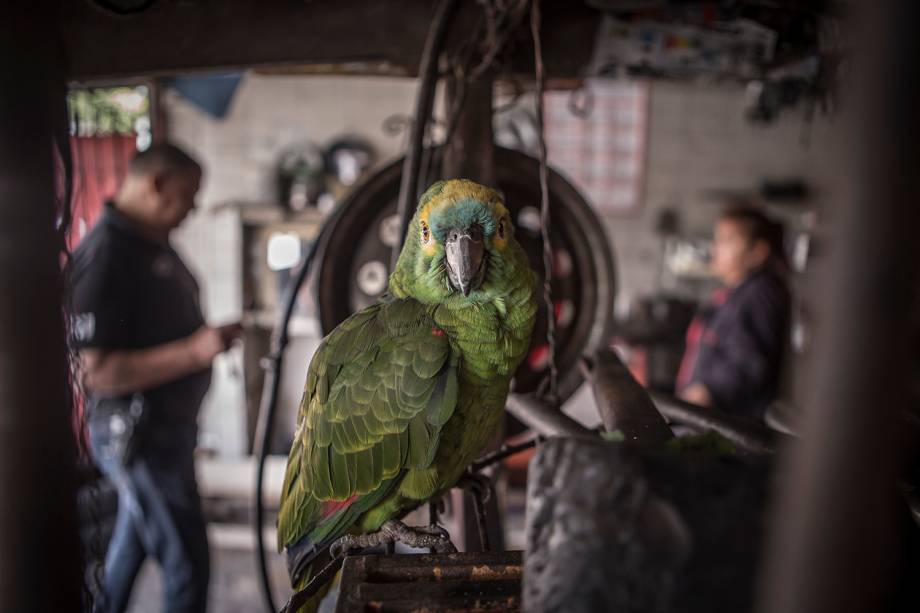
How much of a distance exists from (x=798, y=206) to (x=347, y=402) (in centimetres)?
499

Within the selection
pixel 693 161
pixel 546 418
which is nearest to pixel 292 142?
pixel 693 161

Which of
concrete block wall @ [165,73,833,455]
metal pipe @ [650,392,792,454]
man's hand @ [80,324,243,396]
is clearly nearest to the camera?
metal pipe @ [650,392,792,454]

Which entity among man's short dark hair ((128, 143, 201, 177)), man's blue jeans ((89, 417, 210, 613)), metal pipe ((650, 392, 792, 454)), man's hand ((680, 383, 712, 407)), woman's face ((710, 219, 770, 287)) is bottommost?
man's blue jeans ((89, 417, 210, 613))

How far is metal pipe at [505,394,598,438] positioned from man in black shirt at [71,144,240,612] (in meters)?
1.41

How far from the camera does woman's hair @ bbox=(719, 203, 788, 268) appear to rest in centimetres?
259

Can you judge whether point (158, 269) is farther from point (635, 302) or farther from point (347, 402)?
point (635, 302)

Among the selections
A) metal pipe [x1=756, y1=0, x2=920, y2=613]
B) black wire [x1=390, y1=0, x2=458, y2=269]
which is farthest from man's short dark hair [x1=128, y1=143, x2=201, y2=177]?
metal pipe [x1=756, y1=0, x2=920, y2=613]

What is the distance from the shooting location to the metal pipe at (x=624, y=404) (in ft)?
2.52

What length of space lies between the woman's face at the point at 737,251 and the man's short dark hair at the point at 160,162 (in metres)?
2.11

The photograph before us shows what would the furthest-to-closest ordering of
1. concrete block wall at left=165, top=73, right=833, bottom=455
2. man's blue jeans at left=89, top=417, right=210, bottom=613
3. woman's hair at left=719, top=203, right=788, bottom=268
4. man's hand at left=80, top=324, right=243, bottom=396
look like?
concrete block wall at left=165, top=73, right=833, bottom=455
woman's hair at left=719, top=203, right=788, bottom=268
man's blue jeans at left=89, top=417, right=210, bottom=613
man's hand at left=80, top=324, right=243, bottom=396

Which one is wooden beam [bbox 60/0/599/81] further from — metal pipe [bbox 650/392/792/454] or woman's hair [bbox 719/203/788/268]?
woman's hair [bbox 719/203/788/268]

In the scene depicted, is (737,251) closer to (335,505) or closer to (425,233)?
(425,233)

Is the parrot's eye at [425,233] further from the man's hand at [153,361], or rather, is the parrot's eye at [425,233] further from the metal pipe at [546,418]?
the man's hand at [153,361]

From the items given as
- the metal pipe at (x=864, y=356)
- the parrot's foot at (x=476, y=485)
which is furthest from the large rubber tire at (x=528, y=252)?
the metal pipe at (x=864, y=356)
